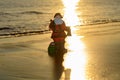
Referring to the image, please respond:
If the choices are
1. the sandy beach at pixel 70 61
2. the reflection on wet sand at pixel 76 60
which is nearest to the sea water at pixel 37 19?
the reflection on wet sand at pixel 76 60

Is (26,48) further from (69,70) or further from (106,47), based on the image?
(69,70)

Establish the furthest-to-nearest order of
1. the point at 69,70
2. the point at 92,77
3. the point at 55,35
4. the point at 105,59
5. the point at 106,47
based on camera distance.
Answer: the point at 106,47, the point at 55,35, the point at 105,59, the point at 69,70, the point at 92,77

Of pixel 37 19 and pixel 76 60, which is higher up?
pixel 76 60

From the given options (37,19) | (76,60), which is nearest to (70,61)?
(76,60)

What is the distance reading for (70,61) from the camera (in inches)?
456

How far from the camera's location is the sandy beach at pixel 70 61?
9641 millimetres

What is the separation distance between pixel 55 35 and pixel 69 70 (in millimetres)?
2876

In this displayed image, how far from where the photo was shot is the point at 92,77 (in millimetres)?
9297

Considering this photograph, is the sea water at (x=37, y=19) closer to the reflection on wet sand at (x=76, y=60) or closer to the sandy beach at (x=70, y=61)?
the reflection on wet sand at (x=76, y=60)

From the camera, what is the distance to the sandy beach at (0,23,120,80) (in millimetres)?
9641

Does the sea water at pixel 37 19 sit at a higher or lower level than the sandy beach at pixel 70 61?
lower

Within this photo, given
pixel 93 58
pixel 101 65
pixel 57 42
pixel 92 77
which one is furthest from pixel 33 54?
pixel 92 77

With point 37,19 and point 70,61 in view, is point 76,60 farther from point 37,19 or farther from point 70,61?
point 37,19

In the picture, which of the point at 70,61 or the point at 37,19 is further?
the point at 37,19
